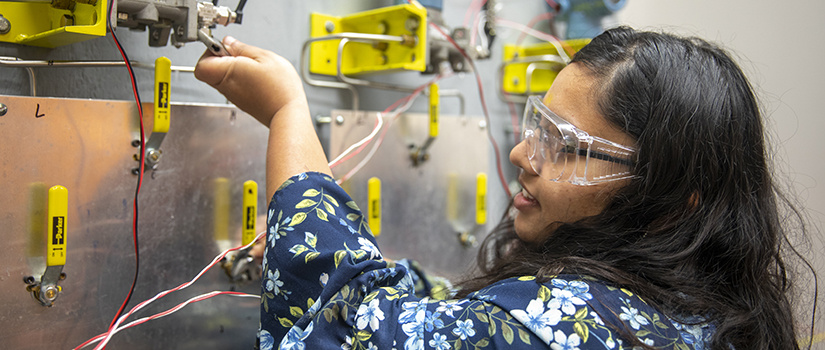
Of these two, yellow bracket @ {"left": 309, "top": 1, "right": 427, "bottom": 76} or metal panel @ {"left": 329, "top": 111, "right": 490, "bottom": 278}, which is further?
metal panel @ {"left": 329, "top": 111, "right": 490, "bottom": 278}

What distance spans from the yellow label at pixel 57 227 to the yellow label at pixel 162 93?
17cm

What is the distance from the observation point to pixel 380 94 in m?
1.46

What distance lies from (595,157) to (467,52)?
0.68 meters

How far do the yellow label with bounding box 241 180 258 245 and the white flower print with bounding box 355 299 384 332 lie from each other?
1.56 ft

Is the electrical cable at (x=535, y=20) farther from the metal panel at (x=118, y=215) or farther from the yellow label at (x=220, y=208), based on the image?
the yellow label at (x=220, y=208)

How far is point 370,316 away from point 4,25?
68cm

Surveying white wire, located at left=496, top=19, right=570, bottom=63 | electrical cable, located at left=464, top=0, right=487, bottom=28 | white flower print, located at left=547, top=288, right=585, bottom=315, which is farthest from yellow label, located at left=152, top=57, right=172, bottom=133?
white wire, located at left=496, top=19, right=570, bottom=63

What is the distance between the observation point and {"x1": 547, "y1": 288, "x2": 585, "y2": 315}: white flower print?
68 centimetres

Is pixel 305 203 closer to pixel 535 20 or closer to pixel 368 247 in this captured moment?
pixel 368 247

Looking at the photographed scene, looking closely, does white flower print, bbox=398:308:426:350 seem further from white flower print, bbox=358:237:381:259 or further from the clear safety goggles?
the clear safety goggles

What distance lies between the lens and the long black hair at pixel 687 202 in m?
0.79

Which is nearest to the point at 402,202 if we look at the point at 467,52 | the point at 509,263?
the point at 467,52

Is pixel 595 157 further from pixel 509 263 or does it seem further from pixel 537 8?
pixel 537 8

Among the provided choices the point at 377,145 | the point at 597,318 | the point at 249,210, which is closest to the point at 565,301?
the point at 597,318
